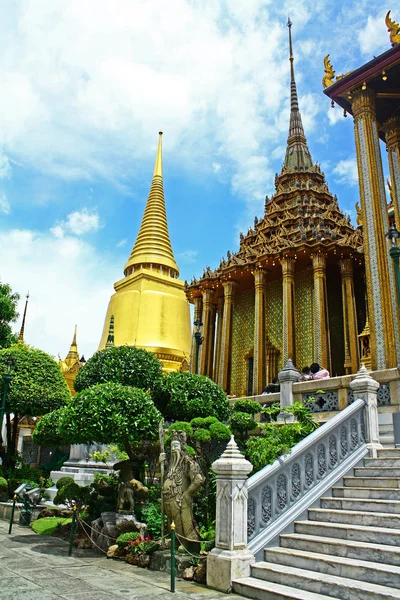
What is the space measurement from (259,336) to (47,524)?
13124 millimetres

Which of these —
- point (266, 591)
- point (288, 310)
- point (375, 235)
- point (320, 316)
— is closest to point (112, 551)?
point (266, 591)

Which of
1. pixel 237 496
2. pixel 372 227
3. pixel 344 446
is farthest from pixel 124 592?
pixel 372 227

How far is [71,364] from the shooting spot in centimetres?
3828

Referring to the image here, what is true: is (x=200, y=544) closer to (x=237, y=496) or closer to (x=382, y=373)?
(x=237, y=496)

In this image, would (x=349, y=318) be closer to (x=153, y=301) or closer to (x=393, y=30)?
(x=393, y=30)

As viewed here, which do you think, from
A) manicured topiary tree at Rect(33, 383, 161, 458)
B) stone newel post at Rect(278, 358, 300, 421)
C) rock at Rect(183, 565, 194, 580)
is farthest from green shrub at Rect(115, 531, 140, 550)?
stone newel post at Rect(278, 358, 300, 421)

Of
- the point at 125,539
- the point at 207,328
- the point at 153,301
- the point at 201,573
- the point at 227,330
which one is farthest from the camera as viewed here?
the point at 153,301

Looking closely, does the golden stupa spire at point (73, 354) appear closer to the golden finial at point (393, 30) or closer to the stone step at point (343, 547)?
the golden finial at point (393, 30)

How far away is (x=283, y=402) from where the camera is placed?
11938 mm

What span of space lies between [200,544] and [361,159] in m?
13.2

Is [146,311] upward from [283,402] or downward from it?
upward

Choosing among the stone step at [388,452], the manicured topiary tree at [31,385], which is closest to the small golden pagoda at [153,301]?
the manicured topiary tree at [31,385]

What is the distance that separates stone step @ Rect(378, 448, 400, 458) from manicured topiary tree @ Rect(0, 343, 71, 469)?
12027 mm

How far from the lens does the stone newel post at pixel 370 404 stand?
916cm
